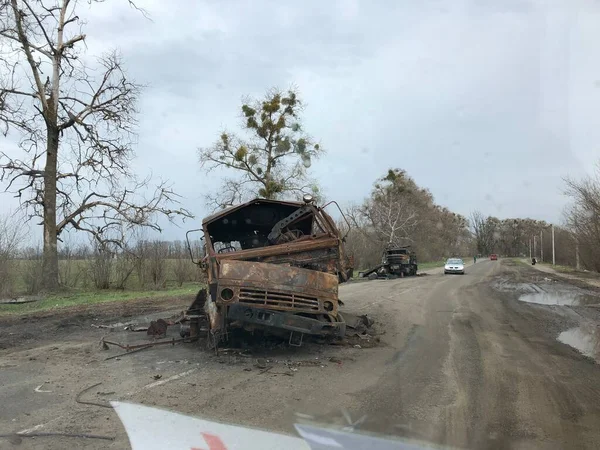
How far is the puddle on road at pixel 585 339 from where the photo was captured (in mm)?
8327

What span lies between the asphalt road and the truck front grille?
881mm

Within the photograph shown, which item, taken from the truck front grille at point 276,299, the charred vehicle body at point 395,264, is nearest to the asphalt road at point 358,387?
the truck front grille at point 276,299

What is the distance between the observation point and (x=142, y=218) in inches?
1011

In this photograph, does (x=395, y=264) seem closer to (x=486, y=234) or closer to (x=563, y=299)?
(x=563, y=299)

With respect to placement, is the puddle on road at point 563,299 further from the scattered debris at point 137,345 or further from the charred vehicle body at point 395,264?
the charred vehicle body at point 395,264

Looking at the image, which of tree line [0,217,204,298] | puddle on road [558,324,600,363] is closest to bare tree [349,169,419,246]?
tree line [0,217,204,298]

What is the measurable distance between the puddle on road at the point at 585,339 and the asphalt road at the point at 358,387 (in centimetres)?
30

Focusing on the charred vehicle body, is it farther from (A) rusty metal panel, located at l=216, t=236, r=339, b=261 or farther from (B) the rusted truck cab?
(A) rusty metal panel, located at l=216, t=236, r=339, b=261

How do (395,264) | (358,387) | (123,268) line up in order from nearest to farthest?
(358,387)
(123,268)
(395,264)

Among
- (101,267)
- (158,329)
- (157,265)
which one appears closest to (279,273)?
(158,329)

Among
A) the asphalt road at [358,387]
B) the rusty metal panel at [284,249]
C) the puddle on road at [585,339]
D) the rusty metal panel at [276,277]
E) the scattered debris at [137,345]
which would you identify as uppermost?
the rusty metal panel at [284,249]

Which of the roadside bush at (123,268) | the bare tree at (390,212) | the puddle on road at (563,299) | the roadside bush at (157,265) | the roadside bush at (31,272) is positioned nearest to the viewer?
the puddle on road at (563,299)

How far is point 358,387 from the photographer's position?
602 cm

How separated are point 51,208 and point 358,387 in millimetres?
21297
